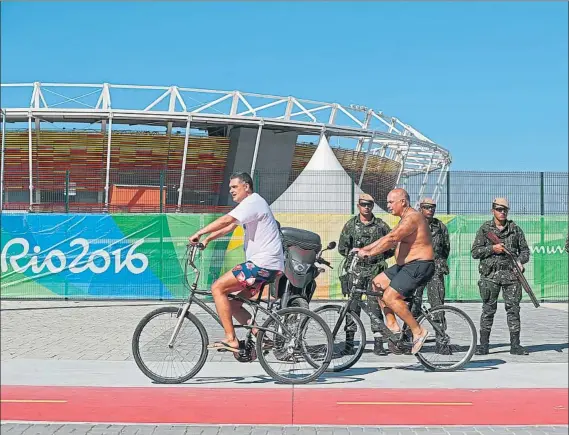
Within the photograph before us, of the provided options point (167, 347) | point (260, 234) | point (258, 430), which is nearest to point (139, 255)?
point (167, 347)

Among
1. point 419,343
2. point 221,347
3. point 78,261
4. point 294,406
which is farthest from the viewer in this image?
point 78,261

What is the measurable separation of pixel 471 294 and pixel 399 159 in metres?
36.9

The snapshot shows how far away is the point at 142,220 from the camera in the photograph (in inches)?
671

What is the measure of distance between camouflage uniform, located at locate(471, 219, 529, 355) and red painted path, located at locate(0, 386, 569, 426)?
8.09 feet

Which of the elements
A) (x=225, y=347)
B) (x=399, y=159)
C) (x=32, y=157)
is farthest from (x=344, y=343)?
(x=399, y=159)

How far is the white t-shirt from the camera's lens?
706 centimetres

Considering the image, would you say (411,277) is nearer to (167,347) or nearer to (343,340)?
(343,340)

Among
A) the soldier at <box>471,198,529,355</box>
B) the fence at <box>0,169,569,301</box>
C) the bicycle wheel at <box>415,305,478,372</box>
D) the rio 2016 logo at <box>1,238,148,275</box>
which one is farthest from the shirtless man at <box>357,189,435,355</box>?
the rio 2016 logo at <box>1,238,148,275</box>

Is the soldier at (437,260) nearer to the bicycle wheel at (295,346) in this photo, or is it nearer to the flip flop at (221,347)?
the bicycle wheel at (295,346)

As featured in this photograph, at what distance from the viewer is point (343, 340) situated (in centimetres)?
812

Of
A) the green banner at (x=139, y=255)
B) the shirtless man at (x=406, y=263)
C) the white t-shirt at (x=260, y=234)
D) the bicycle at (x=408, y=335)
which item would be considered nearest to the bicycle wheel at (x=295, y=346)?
the white t-shirt at (x=260, y=234)

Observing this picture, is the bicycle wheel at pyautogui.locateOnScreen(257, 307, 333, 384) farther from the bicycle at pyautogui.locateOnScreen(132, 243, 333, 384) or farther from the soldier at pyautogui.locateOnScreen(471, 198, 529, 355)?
the soldier at pyautogui.locateOnScreen(471, 198, 529, 355)

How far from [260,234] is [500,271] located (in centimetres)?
358

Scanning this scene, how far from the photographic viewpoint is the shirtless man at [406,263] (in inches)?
308
